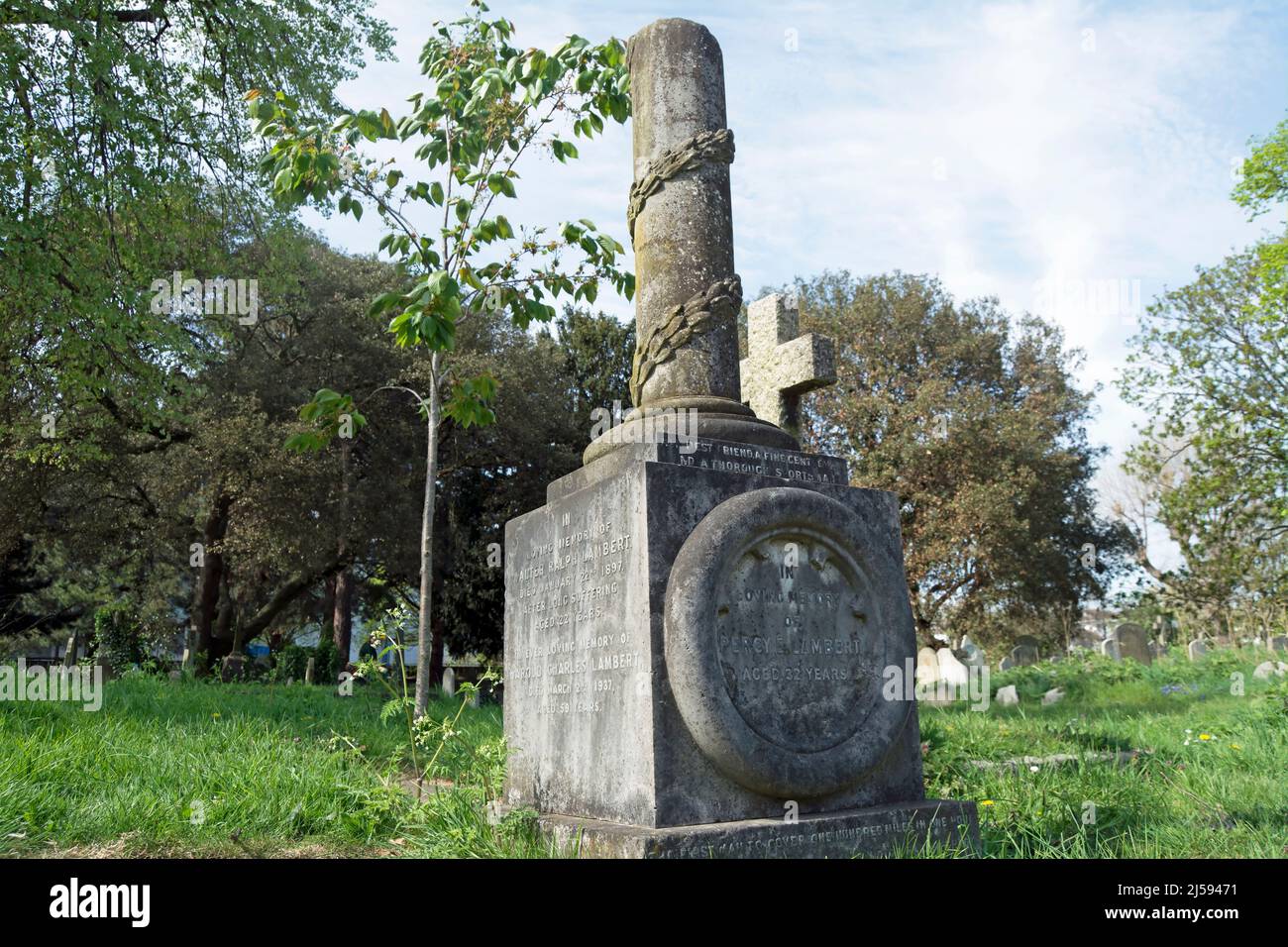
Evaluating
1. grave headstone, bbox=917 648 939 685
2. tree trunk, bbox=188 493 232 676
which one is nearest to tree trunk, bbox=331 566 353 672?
tree trunk, bbox=188 493 232 676

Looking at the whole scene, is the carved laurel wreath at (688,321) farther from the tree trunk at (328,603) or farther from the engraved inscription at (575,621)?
the tree trunk at (328,603)

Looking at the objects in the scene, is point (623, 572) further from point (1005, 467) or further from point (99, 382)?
point (1005, 467)

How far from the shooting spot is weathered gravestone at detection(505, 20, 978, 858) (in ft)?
13.4

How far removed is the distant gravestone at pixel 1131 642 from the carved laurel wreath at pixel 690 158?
18079 mm

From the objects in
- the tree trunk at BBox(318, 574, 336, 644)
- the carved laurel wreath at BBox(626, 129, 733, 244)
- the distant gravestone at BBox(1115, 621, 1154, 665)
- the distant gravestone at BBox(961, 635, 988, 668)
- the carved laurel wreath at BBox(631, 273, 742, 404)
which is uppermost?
the carved laurel wreath at BBox(626, 129, 733, 244)

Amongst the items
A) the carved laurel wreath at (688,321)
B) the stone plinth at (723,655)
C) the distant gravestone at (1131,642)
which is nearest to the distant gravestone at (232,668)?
the stone plinth at (723,655)

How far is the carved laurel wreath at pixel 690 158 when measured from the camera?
5.30 meters

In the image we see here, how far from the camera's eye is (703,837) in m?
3.88

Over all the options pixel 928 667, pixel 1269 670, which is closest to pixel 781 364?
pixel 1269 670

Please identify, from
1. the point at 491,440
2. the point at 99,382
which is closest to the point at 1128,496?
the point at 491,440

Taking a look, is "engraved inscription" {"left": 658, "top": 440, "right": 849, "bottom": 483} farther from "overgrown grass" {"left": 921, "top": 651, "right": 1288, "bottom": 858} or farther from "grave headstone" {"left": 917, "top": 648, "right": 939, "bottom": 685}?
"grave headstone" {"left": 917, "top": 648, "right": 939, "bottom": 685}

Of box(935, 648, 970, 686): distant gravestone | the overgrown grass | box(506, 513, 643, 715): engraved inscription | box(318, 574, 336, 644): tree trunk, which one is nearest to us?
box(506, 513, 643, 715): engraved inscription

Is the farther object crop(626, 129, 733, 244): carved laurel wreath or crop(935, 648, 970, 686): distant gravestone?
crop(935, 648, 970, 686): distant gravestone
